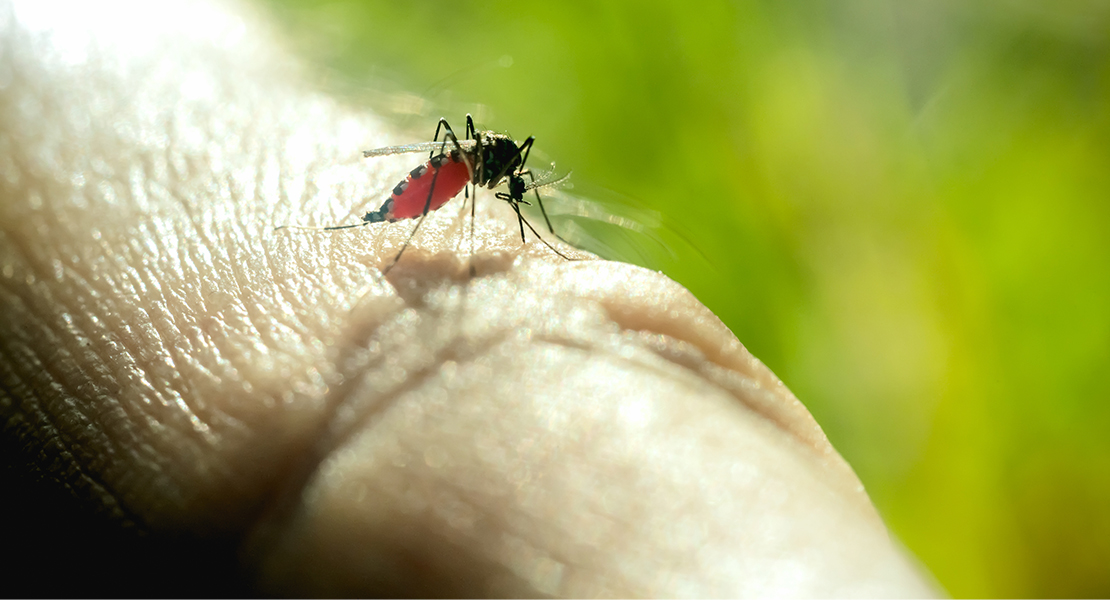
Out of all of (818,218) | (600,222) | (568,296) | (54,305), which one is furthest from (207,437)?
(818,218)

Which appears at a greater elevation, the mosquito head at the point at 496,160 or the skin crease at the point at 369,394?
the mosquito head at the point at 496,160

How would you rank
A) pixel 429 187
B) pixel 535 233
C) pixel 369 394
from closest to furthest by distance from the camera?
pixel 369 394, pixel 429 187, pixel 535 233

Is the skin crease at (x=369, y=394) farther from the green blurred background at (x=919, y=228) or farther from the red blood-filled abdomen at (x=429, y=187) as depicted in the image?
the green blurred background at (x=919, y=228)

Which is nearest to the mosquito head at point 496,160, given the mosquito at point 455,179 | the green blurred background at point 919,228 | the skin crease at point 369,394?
the mosquito at point 455,179

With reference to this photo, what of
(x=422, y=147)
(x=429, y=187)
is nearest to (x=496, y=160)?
(x=422, y=147)

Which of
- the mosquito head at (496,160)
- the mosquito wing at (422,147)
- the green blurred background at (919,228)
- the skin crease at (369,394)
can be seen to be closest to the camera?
the skin crease at (369,394)

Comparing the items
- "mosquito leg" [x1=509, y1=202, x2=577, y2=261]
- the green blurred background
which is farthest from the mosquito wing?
the green blurred background

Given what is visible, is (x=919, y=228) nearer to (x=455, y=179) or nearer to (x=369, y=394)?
(x=455, y=179)

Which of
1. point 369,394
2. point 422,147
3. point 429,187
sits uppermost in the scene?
point 422,147
